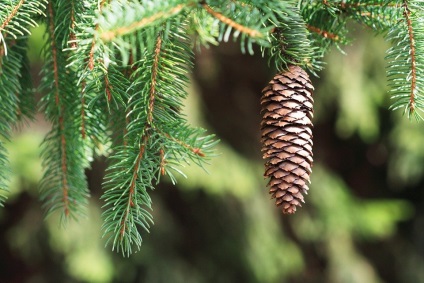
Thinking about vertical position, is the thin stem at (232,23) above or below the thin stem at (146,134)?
above

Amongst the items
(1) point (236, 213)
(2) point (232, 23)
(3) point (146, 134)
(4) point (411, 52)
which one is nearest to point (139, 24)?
(2) point (232, 23)

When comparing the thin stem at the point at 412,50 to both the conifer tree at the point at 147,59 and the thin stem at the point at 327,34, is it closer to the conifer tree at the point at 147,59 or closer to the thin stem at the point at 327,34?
the conifer tree at the point at 147,59

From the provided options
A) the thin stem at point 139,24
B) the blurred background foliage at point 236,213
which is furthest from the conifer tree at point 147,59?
the blurred background foliage at point 236,213

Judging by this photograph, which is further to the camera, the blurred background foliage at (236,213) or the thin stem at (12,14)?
Result: the blurred background foliage at (236,213)

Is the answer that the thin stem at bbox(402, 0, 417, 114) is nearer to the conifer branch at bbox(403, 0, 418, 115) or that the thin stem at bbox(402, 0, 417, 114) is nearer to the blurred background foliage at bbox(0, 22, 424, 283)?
the conifer branch at bbox(403, 0, 418, 115)

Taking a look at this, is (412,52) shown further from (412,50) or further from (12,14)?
(12,14)

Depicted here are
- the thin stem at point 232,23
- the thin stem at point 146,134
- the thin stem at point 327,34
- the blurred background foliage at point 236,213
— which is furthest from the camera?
the blurred background foliage at point 236,213

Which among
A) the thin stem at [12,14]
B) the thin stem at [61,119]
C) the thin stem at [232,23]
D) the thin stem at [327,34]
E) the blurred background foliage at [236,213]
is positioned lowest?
the blurred background foliage at [236,213]
